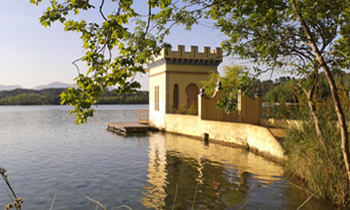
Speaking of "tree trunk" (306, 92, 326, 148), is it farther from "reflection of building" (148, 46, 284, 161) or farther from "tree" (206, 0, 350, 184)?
"reflection of building" (148, 46, 284, 161)

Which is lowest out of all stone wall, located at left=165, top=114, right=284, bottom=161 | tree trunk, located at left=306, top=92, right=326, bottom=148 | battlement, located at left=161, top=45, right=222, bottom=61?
stone wall, located at left=165, top=114, right=284, bottom=161

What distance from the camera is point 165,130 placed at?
27.3 meters

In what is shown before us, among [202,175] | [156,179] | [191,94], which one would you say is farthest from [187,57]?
[156,179]

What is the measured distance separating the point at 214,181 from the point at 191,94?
1864cm

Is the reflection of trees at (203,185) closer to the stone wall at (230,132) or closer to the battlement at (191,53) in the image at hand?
the stone wall at (230,132)

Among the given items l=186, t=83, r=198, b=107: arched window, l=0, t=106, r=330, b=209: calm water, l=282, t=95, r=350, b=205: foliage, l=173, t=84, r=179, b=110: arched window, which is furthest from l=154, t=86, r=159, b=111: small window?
l=282, t=95, r=350, b=205: foliage

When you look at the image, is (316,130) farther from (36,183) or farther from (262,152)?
(36,183)

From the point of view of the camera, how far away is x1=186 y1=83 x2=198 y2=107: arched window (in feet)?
93.9

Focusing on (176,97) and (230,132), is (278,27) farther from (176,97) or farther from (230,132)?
(176,97)

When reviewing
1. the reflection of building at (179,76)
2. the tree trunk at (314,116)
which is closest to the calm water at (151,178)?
the tree trunk at (314,116)

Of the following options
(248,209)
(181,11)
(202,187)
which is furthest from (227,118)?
(181,11)

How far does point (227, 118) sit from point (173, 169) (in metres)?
11.1

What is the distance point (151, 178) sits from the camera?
11070 mm

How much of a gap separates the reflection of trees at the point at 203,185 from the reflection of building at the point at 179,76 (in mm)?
13913
